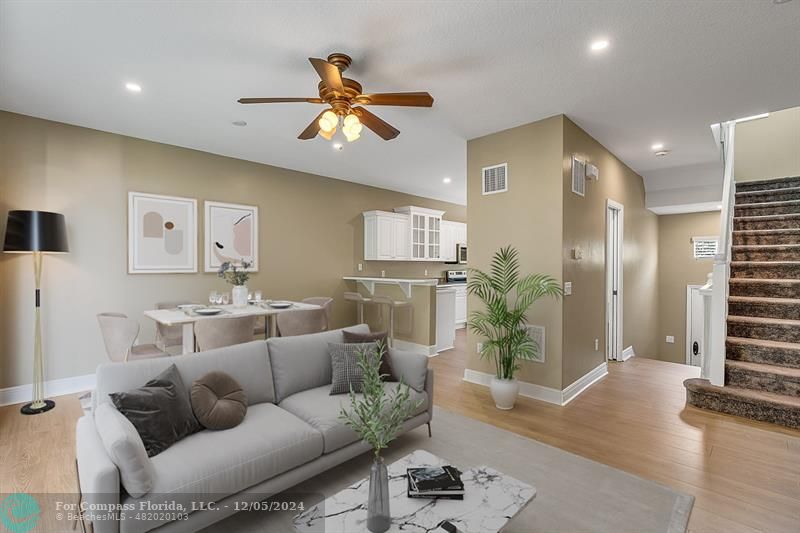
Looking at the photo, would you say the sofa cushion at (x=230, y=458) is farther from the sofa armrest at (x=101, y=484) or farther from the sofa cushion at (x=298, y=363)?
the sofa cushion at (x=298, y=363)

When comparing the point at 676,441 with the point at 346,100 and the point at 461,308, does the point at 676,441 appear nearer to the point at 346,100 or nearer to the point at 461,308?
the point at 346,100

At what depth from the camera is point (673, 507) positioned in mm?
2143

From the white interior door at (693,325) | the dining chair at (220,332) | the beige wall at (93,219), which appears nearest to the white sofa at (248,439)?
the dining chair at (220,332)

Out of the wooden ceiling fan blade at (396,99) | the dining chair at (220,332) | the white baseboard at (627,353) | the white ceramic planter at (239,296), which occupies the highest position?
the wooden ceiling fan blade at (396,99)

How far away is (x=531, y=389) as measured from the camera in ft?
12.9

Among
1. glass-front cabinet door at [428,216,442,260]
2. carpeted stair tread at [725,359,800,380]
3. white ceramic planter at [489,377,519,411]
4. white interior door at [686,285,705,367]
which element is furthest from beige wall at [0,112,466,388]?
white interior door at [686,285,705,367]

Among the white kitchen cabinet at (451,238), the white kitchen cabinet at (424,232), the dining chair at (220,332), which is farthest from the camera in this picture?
the white kitchen cabinet at (451,238)

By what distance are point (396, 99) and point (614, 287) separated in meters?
4.51

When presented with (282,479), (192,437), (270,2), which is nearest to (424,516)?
(282,479)

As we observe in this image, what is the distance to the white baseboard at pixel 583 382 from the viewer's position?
12.4 feet

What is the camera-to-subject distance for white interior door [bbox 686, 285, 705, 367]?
22.5 ft

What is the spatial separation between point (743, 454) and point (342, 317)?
521 centimetres

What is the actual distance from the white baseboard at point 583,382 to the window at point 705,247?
397 centimetres

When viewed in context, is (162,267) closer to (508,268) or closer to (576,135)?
(508,268)
